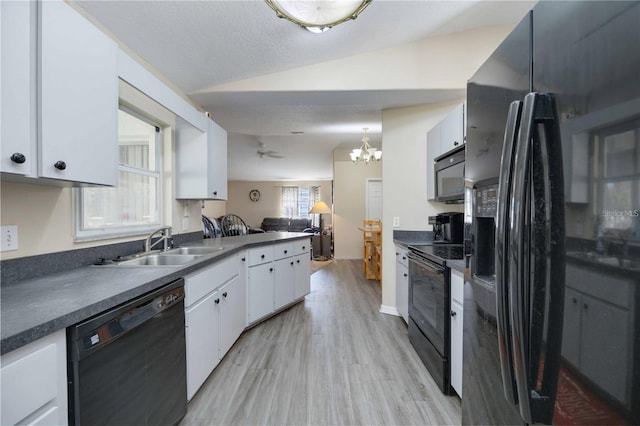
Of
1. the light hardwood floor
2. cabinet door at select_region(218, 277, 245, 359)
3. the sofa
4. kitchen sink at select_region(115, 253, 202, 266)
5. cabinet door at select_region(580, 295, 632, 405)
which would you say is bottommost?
the light hardwood floor

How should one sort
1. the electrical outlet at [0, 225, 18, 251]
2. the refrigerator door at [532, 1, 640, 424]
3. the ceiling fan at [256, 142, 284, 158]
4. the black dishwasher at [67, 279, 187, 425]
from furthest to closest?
the ceiling fan at [256, 142, 284, 158]
the electrical outlet at [0, 225, 18, 251]
the black dishwasher at [67, 279, 187, 425]
the refrigerator door at [532, 1, 640, 424]

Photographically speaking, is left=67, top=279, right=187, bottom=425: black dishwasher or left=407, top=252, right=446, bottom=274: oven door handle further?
left=407, top=252, right=446, bottom=274: oven door handle


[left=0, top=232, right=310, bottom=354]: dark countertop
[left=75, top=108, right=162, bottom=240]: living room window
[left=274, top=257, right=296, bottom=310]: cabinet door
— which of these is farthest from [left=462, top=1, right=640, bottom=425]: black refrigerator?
[left=274, top=257, right=296, bottom=310]: cabinet door

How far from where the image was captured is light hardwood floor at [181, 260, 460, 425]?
5.31ft

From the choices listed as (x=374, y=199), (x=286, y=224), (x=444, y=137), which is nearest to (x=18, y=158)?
(x=444, y=137)

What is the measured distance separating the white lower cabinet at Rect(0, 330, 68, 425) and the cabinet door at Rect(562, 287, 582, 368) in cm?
133

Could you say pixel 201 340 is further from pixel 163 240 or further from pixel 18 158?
pixel 18 158

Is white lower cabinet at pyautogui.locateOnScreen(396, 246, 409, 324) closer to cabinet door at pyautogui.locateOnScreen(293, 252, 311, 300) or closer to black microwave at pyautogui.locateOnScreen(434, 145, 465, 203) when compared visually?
black microwave at pyautogui.locateOnScreen(434, 145, 465, 203)

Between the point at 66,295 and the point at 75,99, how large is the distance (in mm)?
803

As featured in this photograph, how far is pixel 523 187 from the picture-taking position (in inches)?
25.1

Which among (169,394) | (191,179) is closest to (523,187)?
(169,394)

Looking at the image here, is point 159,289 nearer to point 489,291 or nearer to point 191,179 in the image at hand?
point 489,291

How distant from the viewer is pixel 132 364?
1.09m

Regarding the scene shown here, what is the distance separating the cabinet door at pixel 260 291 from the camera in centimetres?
273
